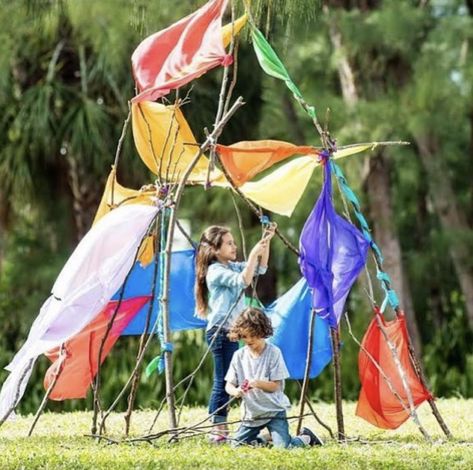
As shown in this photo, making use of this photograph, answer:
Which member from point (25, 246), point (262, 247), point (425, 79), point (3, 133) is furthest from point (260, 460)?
point (25, 246)

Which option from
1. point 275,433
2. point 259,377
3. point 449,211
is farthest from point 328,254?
point 449,211

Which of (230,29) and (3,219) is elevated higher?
(230,29)

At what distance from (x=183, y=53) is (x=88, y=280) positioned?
3.49ft

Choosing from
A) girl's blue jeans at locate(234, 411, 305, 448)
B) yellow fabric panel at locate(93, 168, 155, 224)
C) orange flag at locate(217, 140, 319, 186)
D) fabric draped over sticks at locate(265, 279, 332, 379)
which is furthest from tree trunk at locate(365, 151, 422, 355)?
girl's blue jeans at locate(234, 411, 305, 448)

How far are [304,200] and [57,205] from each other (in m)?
2.44

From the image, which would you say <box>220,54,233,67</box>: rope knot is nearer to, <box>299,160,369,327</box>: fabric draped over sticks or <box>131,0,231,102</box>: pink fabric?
<box>131,0,231,102</box>: pink fabric

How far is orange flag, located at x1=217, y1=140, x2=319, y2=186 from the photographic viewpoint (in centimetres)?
A: 546

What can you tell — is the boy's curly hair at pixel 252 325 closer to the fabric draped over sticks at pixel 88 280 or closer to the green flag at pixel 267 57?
the fabric draped over sticks at pixel 88 280

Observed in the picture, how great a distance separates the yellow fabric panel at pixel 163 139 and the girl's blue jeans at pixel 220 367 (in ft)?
2.43

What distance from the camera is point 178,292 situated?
6.35 meters

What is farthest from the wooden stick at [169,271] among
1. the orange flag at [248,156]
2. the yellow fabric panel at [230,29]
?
the yellow fabric panel at [230,29]

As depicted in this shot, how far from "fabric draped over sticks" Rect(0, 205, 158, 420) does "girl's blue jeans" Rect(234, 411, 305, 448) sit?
78 centimetres

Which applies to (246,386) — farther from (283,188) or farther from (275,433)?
(283,188)

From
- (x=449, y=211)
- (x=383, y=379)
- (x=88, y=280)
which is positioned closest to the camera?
(x=88, y=280)
